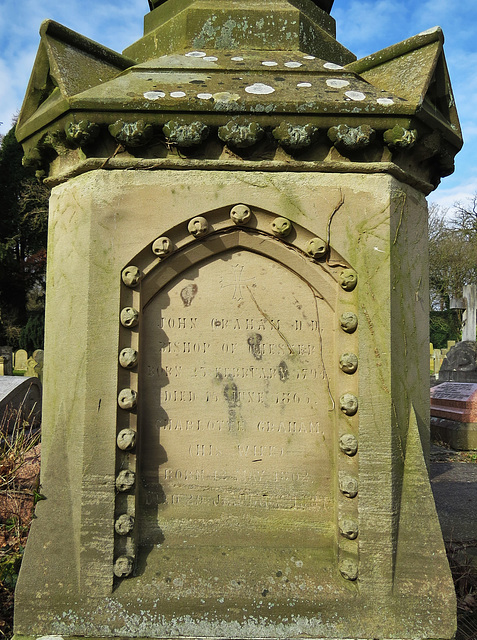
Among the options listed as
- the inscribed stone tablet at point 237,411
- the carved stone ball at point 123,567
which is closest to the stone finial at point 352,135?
the inscribed stone tablet at point 237,411

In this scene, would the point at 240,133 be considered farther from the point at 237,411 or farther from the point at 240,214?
the point at 237,411

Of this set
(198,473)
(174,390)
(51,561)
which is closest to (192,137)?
(174,390)

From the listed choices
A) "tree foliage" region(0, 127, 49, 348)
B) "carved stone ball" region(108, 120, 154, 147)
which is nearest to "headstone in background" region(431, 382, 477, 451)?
"carved stone ball" region(108, 120, 154, 147)

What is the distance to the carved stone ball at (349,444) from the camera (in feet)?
8.19

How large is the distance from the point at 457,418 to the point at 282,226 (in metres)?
6.66

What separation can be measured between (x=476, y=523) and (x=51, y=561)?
3.03m

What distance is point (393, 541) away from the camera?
96.6 inches

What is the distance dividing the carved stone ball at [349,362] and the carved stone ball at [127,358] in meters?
1.04

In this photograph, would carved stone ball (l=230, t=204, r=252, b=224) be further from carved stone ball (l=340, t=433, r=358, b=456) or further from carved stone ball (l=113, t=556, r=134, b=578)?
carved stone ball (l=113, t=556, r=134, b=578)

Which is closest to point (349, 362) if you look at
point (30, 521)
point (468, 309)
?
point (30, 521)

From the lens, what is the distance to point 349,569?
7.98ft

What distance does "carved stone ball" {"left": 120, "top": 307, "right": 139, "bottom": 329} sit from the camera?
2518 mm

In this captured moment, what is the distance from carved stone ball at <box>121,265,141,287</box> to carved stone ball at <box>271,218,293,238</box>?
29.0 inches

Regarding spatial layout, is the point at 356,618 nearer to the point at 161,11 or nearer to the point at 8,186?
the point at 161,11
